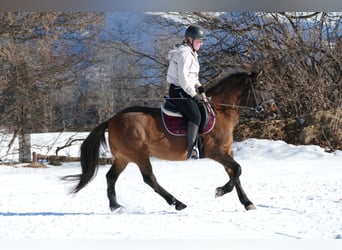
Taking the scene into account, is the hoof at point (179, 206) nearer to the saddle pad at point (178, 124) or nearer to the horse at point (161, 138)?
the horse at point (161, 138)

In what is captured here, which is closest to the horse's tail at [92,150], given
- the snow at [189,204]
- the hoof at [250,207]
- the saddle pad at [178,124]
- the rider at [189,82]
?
the snow at [189,204]

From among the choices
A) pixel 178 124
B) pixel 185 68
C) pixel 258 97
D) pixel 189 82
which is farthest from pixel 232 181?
pixel 185 68

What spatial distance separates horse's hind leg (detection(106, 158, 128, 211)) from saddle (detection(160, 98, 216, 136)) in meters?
0.54

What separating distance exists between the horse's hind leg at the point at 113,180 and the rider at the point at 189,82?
0.64 metres

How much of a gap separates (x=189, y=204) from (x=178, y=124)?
78cm

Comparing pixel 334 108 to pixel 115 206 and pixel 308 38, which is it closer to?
pixel 308 38

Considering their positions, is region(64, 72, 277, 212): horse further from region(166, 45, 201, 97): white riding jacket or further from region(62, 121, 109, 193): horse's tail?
region(166, 45, 201, 97): white riding jacket

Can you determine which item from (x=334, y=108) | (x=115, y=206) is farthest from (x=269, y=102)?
(x=334, y=108)

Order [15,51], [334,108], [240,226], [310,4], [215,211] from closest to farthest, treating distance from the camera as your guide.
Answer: [240,226] < [215,211] < [310,4] < [15,51] < [334,108]

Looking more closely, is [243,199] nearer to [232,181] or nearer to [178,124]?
[232,181]

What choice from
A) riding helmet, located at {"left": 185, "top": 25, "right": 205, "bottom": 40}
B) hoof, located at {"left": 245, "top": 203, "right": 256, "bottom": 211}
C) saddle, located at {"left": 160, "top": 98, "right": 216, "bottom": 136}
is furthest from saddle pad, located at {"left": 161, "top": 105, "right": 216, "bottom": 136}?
hoof, located at {"left": 245, "top": 203, "right": 256, "bottom": 211}

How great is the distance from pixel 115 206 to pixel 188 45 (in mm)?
1538

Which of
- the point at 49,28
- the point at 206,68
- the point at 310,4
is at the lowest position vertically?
the point at 206,68

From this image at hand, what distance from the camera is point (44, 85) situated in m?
8.00
